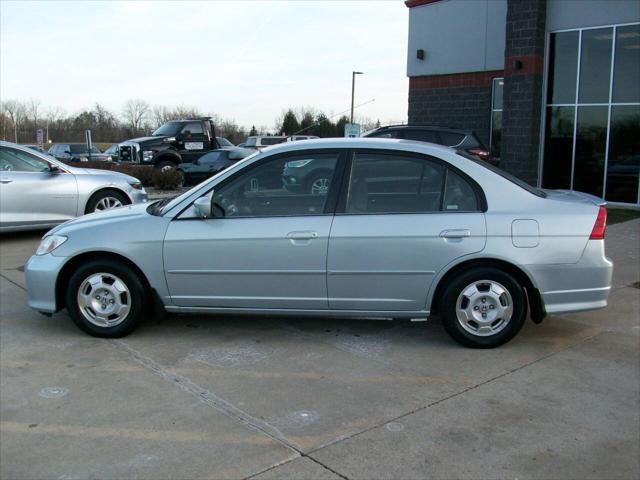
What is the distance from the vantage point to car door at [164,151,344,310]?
16.1 ft

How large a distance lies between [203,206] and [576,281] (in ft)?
9.60

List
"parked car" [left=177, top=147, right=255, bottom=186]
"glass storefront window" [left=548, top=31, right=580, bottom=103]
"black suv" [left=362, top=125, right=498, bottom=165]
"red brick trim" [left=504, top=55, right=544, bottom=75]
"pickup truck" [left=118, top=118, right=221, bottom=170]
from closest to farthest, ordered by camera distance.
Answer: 1. "black suv" [left=362, top=125, right=498, bottom=165]
2. "glass storefront window" [left=548, top=31, right=580, bottom=103]
3. "red brick trim" [left=504, top=55, right=544, bottom=75]
4. "parked car" [left=177, top=147, right=255, bottom=186]
5. "pickup truck" [left=118, top=118, right=221, bottom=170]

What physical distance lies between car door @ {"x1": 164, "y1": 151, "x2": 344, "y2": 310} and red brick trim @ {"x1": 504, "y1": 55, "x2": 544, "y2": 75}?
1242 cm

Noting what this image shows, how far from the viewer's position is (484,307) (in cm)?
486

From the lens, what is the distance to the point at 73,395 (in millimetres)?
4168

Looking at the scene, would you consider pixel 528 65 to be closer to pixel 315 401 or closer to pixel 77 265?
pixel 77 265

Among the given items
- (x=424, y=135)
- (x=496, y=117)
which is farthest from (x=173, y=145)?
(x=424, y=135)

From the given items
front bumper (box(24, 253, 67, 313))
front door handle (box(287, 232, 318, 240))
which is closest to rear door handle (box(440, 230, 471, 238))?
front door handle (box(287, 232, 318, 240))

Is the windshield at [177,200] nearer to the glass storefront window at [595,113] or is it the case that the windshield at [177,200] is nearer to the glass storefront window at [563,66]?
the glass storefront window at [595,113]

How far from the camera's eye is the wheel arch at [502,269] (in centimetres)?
483

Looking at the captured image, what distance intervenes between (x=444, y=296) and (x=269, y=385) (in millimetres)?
1519

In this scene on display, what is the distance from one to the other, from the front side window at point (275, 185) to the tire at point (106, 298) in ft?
3.09

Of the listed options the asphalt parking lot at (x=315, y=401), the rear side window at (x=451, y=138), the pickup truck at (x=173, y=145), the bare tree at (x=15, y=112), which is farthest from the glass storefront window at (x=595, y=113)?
the bare tree at (x=15, y=112)

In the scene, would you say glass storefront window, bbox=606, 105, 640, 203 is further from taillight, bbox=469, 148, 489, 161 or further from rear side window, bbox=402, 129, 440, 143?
rear side window, bbox=402, 129, 440, 143
